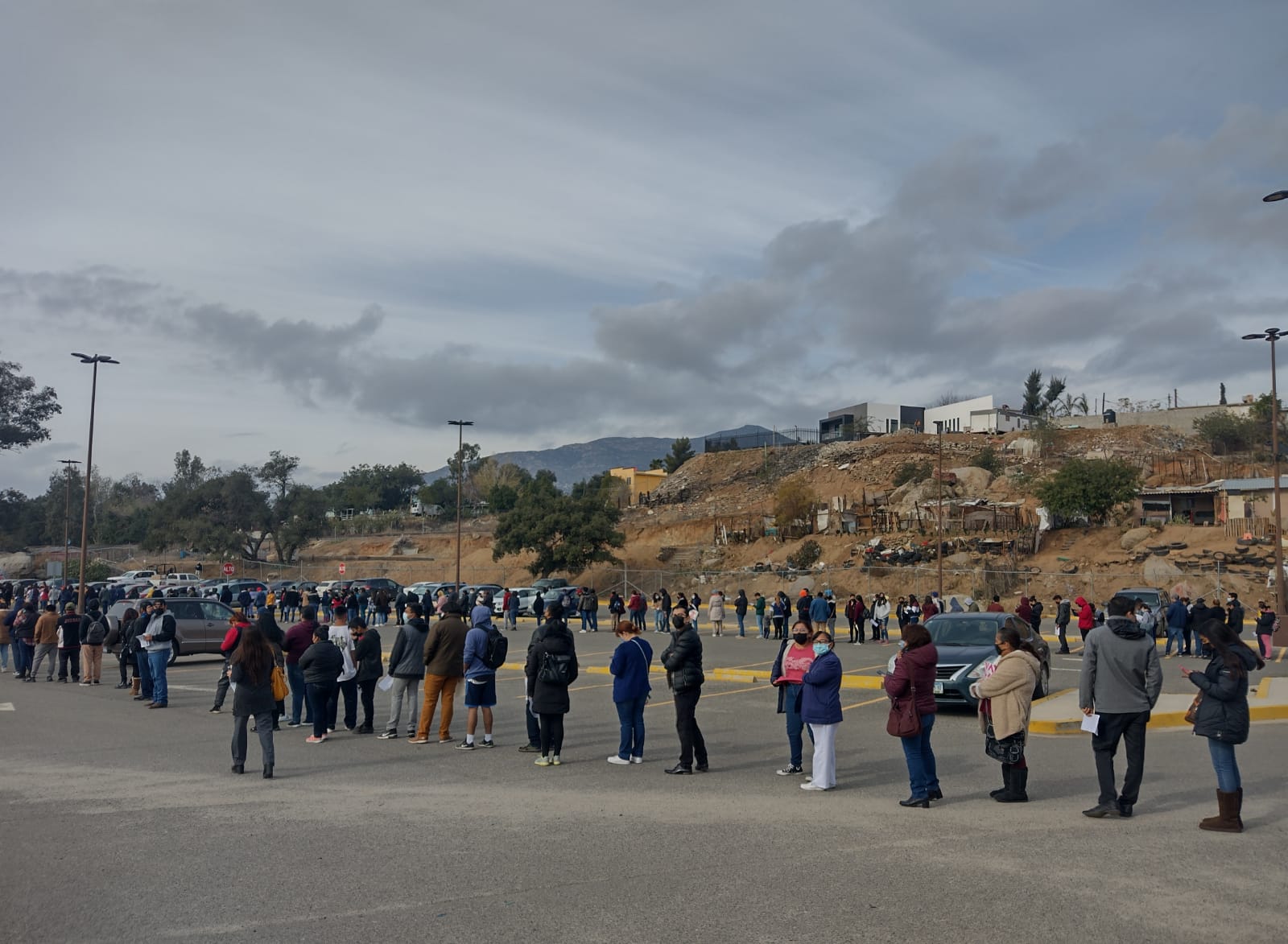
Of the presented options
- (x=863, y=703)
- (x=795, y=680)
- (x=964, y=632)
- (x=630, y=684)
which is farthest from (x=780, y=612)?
(x=795, y=680)

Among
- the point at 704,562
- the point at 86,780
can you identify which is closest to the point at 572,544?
the point at 704,562

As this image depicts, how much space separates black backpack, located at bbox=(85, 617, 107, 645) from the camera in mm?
20672

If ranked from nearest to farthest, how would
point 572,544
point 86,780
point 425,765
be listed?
point 86,780 < point 425,765 < point 572,544

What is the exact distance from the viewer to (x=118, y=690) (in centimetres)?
1961

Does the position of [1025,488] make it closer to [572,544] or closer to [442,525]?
[572,544]

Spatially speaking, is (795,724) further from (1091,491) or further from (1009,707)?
(1091,491)

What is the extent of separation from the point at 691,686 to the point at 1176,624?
65.2 feet

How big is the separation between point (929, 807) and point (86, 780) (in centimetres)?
814

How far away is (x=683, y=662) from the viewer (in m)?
10.9

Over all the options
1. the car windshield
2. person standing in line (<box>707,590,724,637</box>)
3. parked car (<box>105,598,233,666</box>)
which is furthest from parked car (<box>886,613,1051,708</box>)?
person standing in line (<box>707,590,724,637</box>)

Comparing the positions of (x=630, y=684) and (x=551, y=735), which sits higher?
(x=630, y=684)

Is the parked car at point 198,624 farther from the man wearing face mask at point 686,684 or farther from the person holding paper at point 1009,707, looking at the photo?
the person holding paper at point 1009,707

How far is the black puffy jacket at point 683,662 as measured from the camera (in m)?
10.9

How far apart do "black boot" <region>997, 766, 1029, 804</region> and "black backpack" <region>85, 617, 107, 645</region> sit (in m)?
18.2
